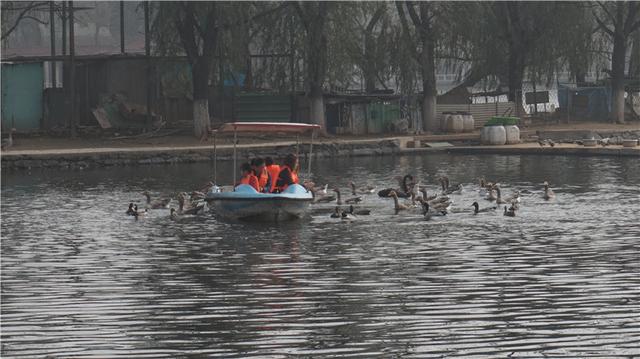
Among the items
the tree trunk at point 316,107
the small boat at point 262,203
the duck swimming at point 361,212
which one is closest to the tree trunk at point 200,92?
the tree trunk at point 316,107

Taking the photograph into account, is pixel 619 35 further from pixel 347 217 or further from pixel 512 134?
pixel 347 217

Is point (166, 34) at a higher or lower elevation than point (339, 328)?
higher

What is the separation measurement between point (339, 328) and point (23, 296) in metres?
5.87

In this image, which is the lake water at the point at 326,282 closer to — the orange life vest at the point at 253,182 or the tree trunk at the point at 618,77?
the orange life vest at the point at 253,182

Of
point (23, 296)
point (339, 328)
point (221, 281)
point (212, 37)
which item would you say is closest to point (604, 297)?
point (339, 328)

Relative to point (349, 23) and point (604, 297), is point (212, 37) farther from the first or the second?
point (604, 297)

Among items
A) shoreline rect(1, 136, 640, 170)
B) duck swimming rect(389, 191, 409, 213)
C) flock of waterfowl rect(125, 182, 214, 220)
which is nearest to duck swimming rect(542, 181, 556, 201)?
duck swimming rect(389, 191, 409, 213)

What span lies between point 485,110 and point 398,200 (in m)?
30.9

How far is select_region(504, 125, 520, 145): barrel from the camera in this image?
6109 cm

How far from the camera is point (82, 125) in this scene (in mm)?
62125

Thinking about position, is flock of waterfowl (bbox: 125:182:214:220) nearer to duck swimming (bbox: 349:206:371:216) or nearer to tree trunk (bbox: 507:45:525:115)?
duck swimming (bbox: 349:206:371:216)

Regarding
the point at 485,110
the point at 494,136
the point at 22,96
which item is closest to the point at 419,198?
the point at 494,136

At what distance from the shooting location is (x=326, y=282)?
24562mm

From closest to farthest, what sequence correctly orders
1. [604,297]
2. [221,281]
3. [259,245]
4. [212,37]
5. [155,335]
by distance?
1. [155,335]
2. [604,297]
3. [221,281]
4. [259,245]
5. [212,37]
